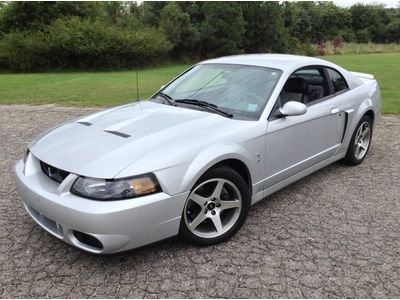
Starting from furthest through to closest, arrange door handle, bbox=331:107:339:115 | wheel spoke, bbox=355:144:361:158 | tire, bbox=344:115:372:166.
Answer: wheel spoke, bbox=355:144:361:158, tire, bbox=344:115:372:166, door handle, bbox=331:107:339:115

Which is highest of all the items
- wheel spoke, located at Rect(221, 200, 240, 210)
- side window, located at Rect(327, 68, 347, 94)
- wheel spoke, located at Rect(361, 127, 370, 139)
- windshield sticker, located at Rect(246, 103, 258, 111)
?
side window, located at Rect(327, 68, 347, 94)

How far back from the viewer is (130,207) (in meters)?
2.62

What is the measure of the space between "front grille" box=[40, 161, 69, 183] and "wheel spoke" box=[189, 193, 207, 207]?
0.95m

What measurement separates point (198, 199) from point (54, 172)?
3.71 ft

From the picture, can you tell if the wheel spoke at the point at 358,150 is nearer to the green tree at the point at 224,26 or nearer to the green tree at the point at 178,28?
the green tree at the point at 224,26

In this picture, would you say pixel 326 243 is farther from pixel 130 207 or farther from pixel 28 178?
pixel 28 178

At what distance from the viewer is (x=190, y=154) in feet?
9.64

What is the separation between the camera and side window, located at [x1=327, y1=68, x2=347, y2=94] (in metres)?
4.61

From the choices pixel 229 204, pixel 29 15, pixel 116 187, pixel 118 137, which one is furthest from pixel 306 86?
pixel 29 15

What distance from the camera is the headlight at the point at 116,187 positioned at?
2658mm

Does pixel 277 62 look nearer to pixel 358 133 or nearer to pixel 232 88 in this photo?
pixel 232 88

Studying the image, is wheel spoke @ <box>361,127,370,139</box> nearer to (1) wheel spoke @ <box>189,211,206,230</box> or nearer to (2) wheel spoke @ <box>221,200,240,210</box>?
(2) wheel spoke @ <box>221,200,240,210</box>

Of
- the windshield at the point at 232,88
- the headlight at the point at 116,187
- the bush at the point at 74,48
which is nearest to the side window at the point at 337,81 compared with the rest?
the windshield at the point at 232,88

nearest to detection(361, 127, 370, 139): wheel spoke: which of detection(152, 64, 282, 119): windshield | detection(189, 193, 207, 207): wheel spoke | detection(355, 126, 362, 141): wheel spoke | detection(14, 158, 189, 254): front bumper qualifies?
detection(355, 126, 362, 141): wheel spoke
